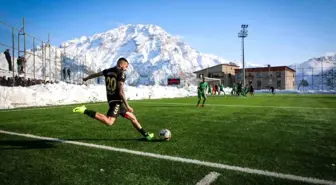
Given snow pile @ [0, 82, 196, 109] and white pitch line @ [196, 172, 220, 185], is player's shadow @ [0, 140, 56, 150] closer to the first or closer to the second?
white pitch line @ [196, 172, 220, 185]

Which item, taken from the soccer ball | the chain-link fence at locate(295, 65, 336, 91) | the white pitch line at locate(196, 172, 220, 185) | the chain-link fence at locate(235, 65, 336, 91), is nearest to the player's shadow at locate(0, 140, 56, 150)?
the soccer ball

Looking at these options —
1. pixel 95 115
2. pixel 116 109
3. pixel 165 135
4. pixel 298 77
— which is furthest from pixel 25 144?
pixel 298 77

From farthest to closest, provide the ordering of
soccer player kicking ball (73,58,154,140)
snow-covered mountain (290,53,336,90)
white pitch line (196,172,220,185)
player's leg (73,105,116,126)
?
snow-covered mountain (290,53,336,90)
soccer player kicking ball (73,58,154,140)
player's leg (73,105,116,126)
white pitch line (196,172,220,185)

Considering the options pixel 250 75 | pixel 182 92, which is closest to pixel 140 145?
pixel 182 92

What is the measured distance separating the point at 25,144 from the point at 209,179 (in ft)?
12.9

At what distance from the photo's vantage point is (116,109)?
16.4ft

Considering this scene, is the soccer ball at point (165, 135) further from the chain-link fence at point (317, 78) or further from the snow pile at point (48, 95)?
the chain-link fence at point (317, 78)

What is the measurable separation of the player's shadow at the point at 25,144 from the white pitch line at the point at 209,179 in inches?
126

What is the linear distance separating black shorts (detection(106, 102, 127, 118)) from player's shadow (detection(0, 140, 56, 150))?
1.28m

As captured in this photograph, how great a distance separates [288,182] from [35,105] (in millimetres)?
16237

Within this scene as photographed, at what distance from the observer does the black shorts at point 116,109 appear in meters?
4.96

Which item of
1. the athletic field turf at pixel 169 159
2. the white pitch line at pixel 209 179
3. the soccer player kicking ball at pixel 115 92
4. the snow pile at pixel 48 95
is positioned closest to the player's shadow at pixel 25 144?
the athletic field turf at pixel 169 159

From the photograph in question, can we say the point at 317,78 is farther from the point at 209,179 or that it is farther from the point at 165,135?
the point at 209,179

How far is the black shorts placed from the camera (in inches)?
195
